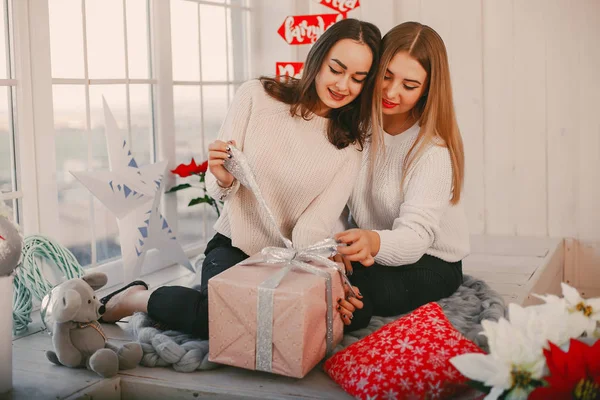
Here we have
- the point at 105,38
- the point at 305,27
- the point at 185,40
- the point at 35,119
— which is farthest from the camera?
the point at 305,27

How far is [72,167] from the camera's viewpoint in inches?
A: 90.7

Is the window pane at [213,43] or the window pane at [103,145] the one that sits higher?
the window pane at [213,43]

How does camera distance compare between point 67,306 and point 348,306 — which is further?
point 348,306

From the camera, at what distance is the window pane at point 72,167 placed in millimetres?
2254

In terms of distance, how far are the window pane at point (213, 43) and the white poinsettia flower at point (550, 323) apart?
83.7 inches

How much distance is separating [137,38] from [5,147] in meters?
0.72

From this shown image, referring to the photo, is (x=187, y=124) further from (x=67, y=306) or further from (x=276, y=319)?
(x=276, y=319)

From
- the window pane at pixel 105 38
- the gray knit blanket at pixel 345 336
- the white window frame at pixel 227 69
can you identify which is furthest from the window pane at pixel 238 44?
the gray knit blanket at pixel 345 336

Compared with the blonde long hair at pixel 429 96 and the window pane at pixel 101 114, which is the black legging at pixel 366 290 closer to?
the blonde long hair at pixel 429 96

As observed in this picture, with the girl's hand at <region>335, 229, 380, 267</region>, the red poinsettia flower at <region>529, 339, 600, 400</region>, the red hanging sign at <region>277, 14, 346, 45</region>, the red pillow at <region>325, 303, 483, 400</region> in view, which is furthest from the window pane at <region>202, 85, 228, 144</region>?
the red poinsettia flower at <region>529, 339, 600, 400</region>

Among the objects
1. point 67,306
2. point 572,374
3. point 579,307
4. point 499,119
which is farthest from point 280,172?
point 499,119

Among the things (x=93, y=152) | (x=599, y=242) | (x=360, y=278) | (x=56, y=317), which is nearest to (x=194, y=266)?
(x=93, y=152)

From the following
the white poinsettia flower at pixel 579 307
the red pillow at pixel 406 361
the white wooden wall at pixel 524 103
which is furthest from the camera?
the white wooden wall at pixel 524 103

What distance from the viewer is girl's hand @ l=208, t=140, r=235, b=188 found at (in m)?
1.83
